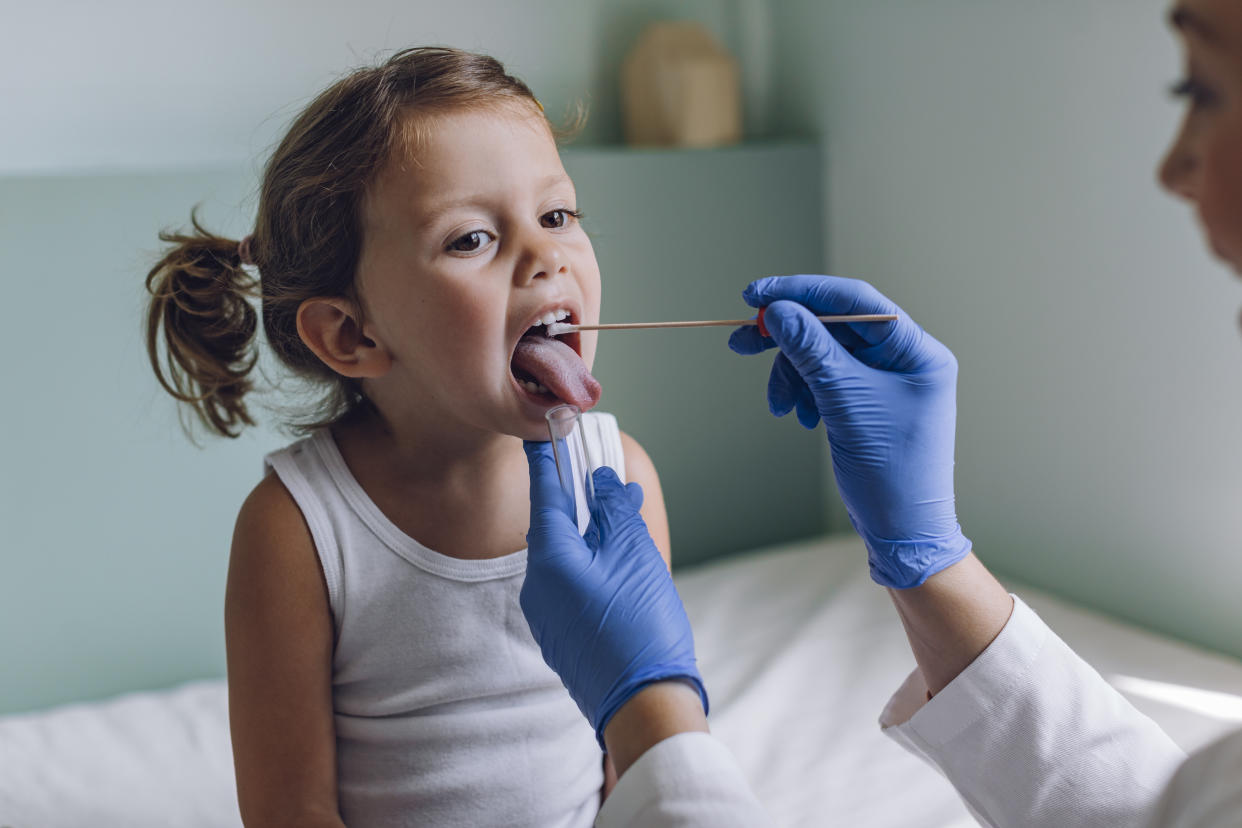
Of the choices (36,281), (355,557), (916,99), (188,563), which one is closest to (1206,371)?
(916,99)

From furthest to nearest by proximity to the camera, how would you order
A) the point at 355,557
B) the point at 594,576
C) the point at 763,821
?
the point at 355,557
the point at 594,576
the point at 763,821

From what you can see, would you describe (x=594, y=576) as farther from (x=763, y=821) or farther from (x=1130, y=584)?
(x=1130, y=584)

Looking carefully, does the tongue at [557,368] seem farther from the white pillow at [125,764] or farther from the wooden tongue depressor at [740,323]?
the white pillow at [125,764]

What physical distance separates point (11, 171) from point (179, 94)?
31 centimetres

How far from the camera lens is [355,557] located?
1.07 meters

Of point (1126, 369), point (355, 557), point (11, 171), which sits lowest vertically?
point (1126, 369)

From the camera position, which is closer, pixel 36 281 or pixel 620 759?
pixel 620 759

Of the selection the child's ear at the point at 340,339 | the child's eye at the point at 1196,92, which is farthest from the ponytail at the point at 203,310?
the child's eye at the point at 1196,92

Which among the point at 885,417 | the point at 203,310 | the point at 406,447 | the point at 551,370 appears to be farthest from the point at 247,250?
the point at 885,417

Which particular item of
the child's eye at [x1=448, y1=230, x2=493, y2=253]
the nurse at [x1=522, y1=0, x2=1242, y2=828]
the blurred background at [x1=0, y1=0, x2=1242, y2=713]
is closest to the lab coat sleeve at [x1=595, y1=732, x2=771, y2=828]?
the nurse at [x1=522, y1=0, x2=1242, y2=828]

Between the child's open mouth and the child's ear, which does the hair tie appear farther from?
the child's open mouth

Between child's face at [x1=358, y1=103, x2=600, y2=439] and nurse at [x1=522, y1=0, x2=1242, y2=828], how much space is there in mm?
71

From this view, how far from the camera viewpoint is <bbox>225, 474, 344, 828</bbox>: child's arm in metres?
1.01

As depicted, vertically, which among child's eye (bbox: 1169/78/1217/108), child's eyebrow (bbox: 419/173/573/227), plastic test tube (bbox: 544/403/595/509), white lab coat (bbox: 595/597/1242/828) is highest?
child's eye (bbox: 1169/78/1217/108)
